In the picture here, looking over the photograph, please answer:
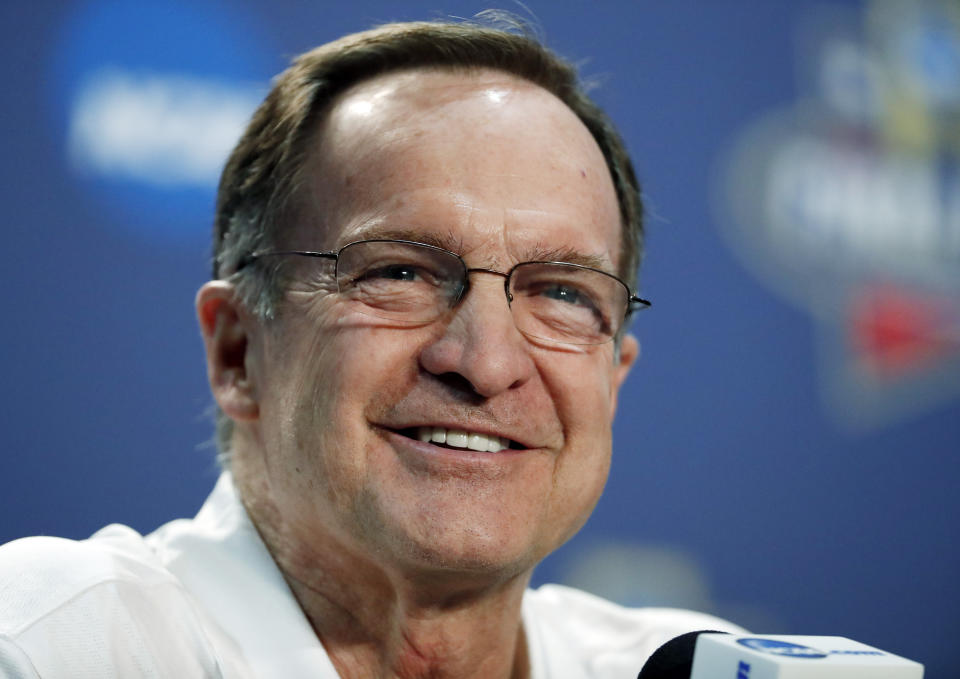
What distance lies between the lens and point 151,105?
257cm

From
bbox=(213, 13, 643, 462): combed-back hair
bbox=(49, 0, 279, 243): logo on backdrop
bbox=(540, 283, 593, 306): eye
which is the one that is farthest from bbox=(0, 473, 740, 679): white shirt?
bbox=(49, 0, 279, 243): logo on backdrop

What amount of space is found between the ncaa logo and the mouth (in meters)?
0.56

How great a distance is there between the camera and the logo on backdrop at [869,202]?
3.22m

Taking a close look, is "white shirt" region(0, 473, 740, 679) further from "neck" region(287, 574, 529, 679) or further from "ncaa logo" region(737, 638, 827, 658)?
"ncaa logo" region(737, 638, 827, 658)

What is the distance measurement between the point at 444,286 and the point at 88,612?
2.25 feet

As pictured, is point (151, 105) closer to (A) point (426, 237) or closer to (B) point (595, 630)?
(A) point (426, 237)

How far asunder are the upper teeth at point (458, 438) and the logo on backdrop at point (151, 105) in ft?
4.72

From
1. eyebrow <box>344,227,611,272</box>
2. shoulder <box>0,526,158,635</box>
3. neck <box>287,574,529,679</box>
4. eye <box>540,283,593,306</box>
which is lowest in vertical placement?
neck <box>287,574,529,679</box>

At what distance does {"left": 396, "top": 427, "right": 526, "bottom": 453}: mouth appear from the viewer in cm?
145

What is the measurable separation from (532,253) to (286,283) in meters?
0.42

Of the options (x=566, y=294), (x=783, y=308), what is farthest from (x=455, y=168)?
(x=783, y=308)

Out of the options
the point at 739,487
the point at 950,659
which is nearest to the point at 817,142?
the point at 739,487

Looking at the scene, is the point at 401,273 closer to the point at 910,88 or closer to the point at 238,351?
the point at 238,351

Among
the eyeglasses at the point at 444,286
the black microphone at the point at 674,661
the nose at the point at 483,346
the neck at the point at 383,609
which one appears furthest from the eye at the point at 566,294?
the black microphone at the point at 674,661
